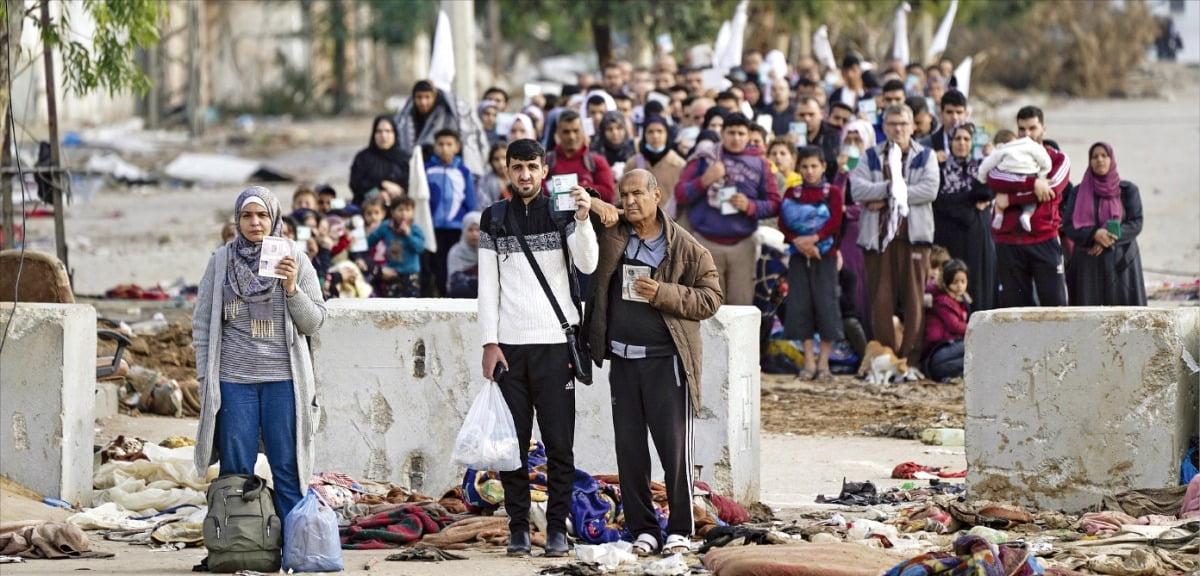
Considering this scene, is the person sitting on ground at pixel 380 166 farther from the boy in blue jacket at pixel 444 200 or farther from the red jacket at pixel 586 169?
the red jacket at pixel 586 169

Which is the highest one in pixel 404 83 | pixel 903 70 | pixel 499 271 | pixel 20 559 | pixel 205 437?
pixel 404 83

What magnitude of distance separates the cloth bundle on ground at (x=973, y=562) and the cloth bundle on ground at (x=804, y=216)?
708 cm

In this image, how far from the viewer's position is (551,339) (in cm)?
859

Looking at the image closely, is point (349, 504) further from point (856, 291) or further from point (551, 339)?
point (856, 291)

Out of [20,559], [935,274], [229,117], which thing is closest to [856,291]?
[935,274]

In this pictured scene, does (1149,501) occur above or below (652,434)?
below

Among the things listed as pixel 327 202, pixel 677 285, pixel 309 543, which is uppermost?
pixel 327 202

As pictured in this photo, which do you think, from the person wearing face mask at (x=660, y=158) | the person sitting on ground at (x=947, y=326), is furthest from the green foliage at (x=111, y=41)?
the person sitting on ground at (x=947, y=326)

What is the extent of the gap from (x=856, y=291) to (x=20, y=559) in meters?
7.84

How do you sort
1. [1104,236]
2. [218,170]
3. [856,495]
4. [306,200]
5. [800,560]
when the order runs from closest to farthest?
[800,560] → [856,495] → [1104,236] → [306,200] → [218,170]

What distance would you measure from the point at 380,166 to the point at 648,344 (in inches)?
315

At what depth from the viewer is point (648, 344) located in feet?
28.5

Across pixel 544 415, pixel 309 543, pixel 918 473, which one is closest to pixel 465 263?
pixel 918 473

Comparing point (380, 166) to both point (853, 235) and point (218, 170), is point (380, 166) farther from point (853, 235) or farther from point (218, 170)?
point (218, 170)
